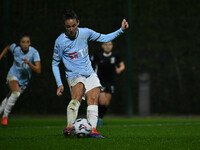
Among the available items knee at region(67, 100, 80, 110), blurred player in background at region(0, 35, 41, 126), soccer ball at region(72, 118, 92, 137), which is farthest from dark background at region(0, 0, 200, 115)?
soccer ball at region(72, 118, 92, 137)

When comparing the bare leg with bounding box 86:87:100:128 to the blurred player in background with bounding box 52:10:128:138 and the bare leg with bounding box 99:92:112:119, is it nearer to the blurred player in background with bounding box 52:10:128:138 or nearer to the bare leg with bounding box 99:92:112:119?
the blurred player in background with bounding box 52:10:128:138

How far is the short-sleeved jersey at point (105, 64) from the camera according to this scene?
10375 mm

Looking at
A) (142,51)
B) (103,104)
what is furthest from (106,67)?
(142,51)

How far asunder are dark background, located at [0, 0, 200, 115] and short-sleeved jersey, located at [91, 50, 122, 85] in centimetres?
198

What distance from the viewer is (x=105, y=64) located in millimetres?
10383

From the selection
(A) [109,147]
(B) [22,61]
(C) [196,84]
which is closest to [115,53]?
(B) [22,61]

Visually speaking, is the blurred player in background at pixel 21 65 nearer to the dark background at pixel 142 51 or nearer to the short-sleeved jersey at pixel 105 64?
the short-sleeved jersey at pixel 105 64

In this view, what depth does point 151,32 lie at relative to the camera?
41.9 feet

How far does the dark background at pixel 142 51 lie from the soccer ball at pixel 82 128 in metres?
6.40

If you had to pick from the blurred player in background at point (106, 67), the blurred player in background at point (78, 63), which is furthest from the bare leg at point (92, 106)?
the blurred player in background at point (106, 67)

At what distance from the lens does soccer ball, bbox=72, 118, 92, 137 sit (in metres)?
5.97

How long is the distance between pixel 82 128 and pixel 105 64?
4539 millimetres

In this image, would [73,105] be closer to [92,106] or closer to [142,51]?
[92,106]

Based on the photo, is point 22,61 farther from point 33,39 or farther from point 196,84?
point 196,84
